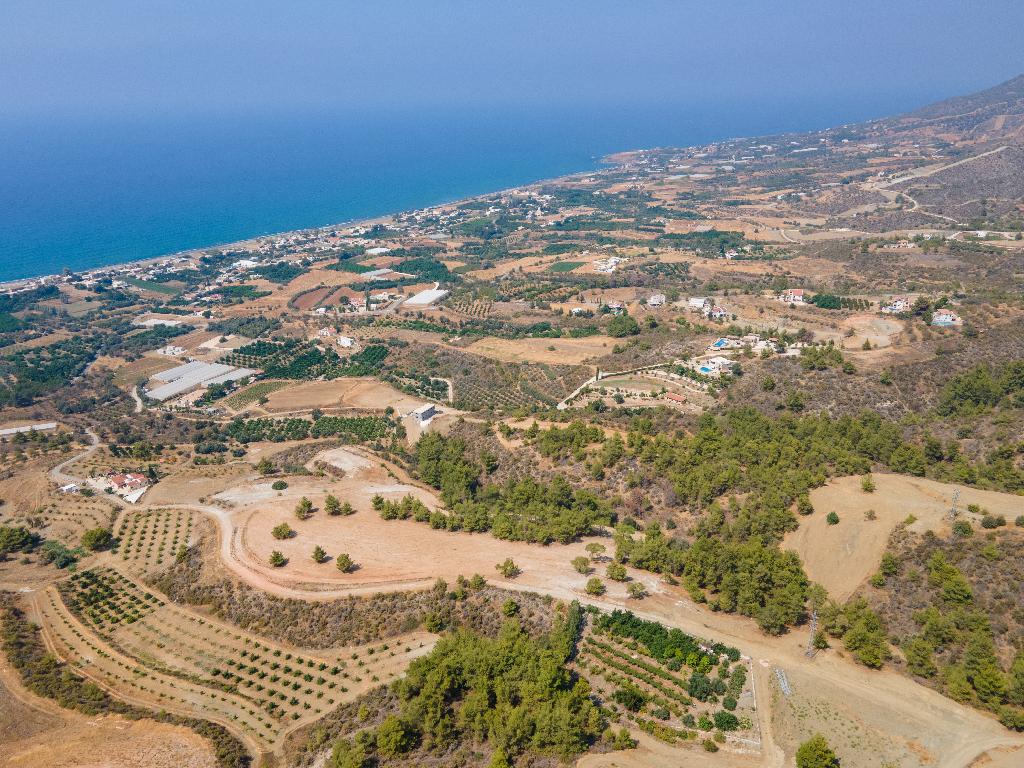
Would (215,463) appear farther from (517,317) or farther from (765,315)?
(765,315)

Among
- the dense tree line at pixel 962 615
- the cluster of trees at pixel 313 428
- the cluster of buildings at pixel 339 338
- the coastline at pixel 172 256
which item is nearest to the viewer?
the dense tree line at pixel 962 615

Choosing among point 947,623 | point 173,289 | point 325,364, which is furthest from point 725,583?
point 173,289

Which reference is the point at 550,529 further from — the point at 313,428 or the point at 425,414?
the point at 313,428

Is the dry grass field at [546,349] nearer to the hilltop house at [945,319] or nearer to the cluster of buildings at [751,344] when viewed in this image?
the cluster of buildings at [751,344]

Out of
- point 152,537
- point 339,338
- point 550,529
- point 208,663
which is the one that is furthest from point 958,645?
point 339,338

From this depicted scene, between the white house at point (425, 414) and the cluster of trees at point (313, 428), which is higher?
the white house at point (425, 414)

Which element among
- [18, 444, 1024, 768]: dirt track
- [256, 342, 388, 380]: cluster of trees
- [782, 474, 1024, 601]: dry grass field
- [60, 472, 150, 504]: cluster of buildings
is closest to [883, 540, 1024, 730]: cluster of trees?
[18, 444, 1024, 768]: dirt track

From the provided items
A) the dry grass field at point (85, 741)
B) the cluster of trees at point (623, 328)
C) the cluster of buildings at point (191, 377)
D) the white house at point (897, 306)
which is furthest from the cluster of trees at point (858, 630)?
the cluster of buildings at point (191, 377)
